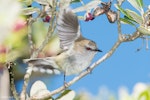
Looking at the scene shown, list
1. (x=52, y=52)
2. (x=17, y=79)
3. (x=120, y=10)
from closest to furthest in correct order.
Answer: (x=120, y=10) → (x=52, y=52) → (x=17, y=79)

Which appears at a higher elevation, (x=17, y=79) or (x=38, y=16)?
(x=38, y=16)

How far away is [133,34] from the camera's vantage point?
87cm

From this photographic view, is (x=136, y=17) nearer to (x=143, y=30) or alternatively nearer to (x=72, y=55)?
(x=143, y=30)

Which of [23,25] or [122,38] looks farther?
[23,25]

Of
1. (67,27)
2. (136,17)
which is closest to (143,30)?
(136,17)

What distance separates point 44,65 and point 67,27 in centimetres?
12

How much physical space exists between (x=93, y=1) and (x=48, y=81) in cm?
35

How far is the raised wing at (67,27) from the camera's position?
0.86 meters

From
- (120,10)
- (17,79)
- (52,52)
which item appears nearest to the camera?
(120,10)

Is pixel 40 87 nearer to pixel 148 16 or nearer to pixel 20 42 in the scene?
pixel 20 42

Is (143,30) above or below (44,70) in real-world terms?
above

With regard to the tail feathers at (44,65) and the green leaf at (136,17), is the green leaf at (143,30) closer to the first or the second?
the green leaf at (136,17)

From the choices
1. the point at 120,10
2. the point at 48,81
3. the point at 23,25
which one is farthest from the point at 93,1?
the point at 48,81

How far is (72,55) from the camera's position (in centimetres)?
96
